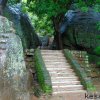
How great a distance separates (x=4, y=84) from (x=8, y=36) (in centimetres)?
140

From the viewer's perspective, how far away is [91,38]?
17547mm

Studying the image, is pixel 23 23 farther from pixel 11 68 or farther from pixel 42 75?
pixel 11 68

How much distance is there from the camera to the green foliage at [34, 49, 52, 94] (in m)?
10.7

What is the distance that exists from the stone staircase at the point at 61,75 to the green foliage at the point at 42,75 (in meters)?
0.34

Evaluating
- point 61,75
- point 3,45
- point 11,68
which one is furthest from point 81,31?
point 11,68

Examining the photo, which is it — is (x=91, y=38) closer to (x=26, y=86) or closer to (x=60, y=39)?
(x=60, y=39)

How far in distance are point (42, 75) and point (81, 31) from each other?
7.64 metres

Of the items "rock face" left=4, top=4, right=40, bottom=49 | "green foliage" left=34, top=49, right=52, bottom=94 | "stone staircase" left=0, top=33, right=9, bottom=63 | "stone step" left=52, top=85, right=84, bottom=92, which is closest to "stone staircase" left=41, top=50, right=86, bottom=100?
"stone step" left=52, top=85, right=84, bottom=92

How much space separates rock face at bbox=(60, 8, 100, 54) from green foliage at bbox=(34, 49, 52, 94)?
5.12 meters

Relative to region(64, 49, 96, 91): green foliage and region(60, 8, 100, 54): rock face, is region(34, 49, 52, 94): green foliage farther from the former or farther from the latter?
region(60, 8, 100, 54): rock face

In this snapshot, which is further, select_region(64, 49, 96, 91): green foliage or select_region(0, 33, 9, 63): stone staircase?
select_region(64, 49, 96, 91): green foliage

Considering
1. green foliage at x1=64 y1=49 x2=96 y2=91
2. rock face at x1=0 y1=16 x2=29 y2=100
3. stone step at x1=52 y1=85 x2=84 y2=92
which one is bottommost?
stone step at x1=52 y1=85 x2=84 y2=92

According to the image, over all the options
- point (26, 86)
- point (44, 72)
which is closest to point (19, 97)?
point (26, 86)

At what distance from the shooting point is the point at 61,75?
40.4ft
